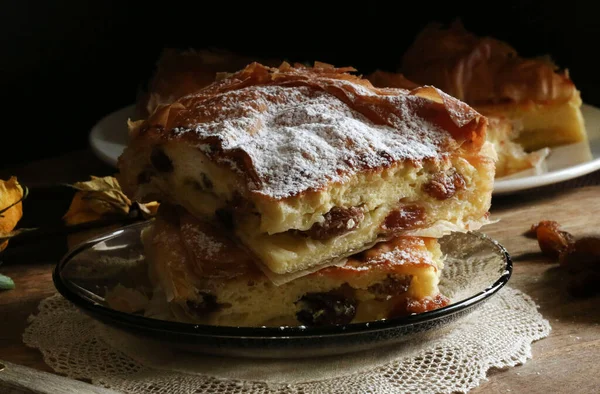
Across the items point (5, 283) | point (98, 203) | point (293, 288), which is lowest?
point (5, 283)

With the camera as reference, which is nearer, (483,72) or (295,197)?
(295,197)

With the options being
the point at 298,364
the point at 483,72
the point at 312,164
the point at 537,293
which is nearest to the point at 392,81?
the point at 483,72

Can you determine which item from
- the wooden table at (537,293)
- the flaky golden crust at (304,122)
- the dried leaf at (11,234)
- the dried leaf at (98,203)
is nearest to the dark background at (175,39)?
the wooden table at (537,293)

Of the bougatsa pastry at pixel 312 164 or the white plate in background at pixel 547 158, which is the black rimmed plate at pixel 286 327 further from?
the white plate in background at pixel 547 158

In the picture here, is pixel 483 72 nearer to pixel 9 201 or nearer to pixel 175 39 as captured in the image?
pixel 175 39

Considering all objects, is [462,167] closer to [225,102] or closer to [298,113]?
[298,113]

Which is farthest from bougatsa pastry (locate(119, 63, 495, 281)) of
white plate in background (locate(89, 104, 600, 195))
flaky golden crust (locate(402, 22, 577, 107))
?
flaky golden crust (locate(402, 22, 577, 107))
